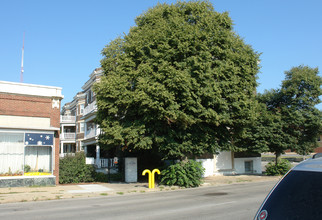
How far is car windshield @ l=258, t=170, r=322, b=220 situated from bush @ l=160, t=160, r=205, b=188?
49.8 ft

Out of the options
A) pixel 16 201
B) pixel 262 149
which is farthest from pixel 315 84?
pixel 16 201

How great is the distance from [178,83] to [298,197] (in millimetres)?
13868

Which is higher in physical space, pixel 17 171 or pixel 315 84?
pixel 315 84

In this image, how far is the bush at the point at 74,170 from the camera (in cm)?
2050

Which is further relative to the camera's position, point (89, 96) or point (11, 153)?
point (89, 96)

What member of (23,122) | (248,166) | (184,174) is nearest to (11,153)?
(23,122)

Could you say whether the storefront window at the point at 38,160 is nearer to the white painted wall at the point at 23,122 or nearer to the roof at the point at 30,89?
the white painted wall at the point at 23,122

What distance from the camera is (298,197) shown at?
306cm

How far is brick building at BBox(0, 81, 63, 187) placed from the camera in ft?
60.0

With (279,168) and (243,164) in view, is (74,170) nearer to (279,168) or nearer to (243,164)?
(243,164)

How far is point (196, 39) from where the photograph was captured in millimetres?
18172

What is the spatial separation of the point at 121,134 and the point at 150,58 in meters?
5.04

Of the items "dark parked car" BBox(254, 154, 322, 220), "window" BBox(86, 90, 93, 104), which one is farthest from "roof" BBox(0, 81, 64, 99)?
"dark parked car" BBox(254, 154, 322, 220)

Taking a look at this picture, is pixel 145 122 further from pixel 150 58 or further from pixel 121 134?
pixel 150 58
